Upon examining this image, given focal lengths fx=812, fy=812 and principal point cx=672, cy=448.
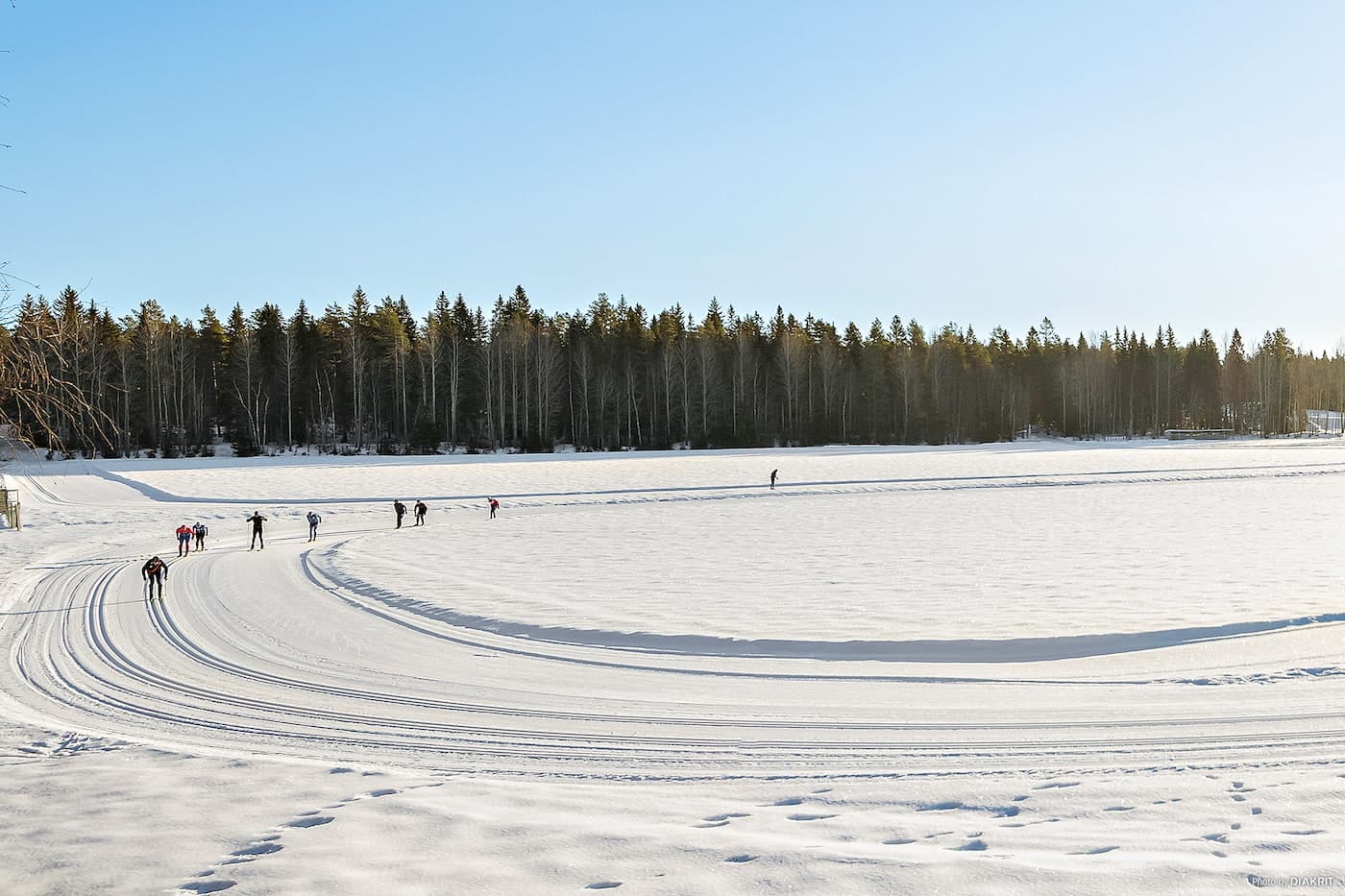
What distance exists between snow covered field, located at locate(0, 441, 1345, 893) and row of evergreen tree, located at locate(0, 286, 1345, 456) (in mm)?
51537

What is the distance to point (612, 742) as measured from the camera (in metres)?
7.66

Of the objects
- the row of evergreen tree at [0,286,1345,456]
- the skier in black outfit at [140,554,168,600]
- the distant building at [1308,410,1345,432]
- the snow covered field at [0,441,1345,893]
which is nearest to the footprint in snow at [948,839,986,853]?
the snow covered field at [0,441,1345,893]

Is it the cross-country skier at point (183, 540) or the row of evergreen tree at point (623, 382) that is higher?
the row of evergreen tree at point (623, 382)

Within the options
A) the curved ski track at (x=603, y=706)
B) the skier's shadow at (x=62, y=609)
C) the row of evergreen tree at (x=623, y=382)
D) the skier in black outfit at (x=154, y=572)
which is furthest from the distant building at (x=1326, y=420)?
the skier's shadow at (x=62, y=609)

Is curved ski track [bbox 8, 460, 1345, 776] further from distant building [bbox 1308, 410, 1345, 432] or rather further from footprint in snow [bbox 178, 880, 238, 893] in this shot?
distant building [bbox 1308, 410, 1345, 432]

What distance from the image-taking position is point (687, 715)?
8453 millimetres

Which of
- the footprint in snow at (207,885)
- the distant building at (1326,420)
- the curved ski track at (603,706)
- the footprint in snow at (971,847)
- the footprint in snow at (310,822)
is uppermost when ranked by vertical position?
the distant building at (1326,420)

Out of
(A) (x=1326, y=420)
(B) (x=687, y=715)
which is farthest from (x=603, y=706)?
(A) (x=1326, y=420)

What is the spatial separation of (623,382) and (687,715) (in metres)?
74.6

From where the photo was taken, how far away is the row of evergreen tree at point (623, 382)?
7050cm

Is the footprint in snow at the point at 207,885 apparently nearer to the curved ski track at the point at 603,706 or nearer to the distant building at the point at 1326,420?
the curved ski track at the point at 603,706

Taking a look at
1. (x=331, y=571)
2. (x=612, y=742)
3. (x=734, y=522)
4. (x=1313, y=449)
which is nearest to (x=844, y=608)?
(x=612, y=742)

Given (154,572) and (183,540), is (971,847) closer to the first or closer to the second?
(154,572)

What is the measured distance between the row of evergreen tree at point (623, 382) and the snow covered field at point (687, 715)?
5154 cm
